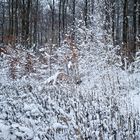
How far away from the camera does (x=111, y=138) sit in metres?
3.64

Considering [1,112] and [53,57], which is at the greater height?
[53,57]

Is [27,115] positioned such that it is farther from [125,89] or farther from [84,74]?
[84,74]

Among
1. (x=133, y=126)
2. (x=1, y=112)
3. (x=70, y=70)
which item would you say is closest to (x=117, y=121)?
(x=133, y=126)

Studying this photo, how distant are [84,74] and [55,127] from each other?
16.0 ft

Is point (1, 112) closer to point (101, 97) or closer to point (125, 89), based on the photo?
point (101, 97)

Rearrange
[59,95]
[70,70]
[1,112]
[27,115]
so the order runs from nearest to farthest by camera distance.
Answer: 1. [27,115]
2. [1,112]
3. [59,95]
4. [70,70]

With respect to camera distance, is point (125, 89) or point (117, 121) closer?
point (117, 121)

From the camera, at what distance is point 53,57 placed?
29.7 ft

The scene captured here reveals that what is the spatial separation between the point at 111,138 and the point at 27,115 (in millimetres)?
1528

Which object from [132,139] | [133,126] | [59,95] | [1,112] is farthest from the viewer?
[59,95]

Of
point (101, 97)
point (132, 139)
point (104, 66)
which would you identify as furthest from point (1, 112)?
point (104, 66)

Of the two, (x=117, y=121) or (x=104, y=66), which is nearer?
(x=117, y=121)

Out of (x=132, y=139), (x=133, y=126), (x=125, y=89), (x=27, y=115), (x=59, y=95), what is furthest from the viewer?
(x=125, y=89)

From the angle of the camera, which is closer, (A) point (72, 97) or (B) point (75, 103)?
(B) point (75, 103)
